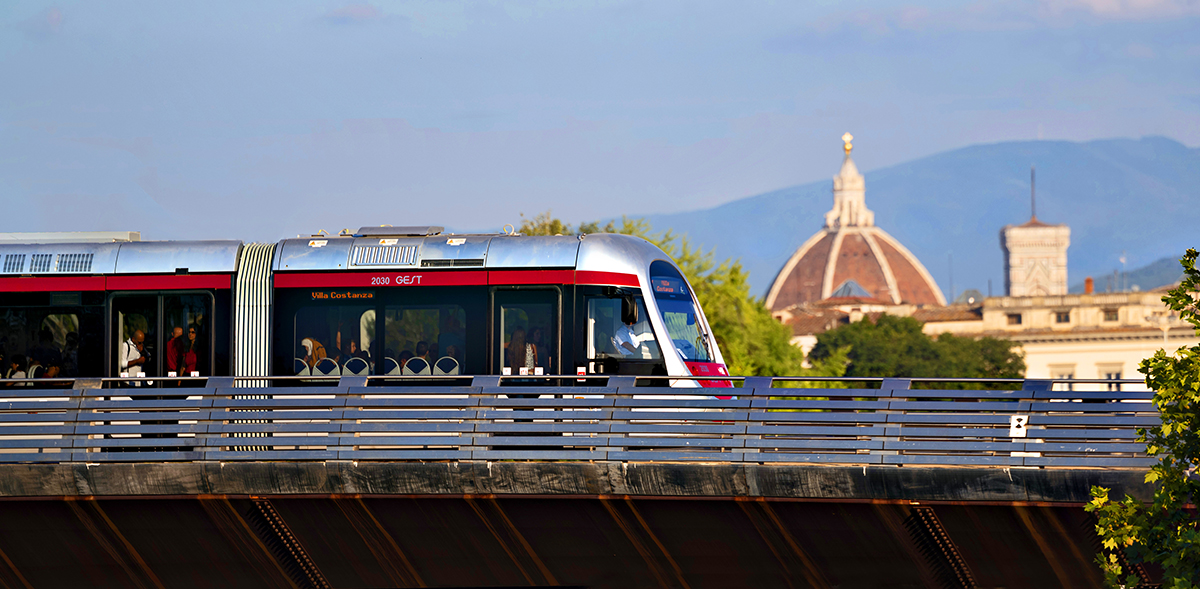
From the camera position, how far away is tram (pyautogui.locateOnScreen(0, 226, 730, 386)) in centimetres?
2342

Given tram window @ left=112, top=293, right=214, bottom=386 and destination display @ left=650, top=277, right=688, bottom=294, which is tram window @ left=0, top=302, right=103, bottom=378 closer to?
tram window @ left=112, top=293, right=214, bottom=386

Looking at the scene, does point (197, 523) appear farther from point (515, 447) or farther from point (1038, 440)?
point (1038, 440)

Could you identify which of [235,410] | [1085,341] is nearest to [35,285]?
[235,410]

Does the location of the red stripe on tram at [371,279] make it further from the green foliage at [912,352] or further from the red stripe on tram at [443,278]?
the green foliage at [912,352]

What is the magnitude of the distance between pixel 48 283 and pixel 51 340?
96 cm

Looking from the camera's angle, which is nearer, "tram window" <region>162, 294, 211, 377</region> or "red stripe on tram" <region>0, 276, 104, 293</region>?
"tram window" <region>162, 294, 211, 377</region>

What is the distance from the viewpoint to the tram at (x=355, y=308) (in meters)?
23.4

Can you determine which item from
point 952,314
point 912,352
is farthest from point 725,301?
point 952,314

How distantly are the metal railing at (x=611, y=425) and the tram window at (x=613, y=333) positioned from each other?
174 inches

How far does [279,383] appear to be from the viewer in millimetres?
24047

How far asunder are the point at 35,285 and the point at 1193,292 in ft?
60.9

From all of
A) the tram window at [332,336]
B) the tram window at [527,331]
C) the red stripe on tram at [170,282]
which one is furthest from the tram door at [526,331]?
the red stripe on tram at [170,282]

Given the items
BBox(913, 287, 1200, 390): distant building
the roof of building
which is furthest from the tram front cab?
the roof of building

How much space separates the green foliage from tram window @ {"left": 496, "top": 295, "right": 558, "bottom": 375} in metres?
120
